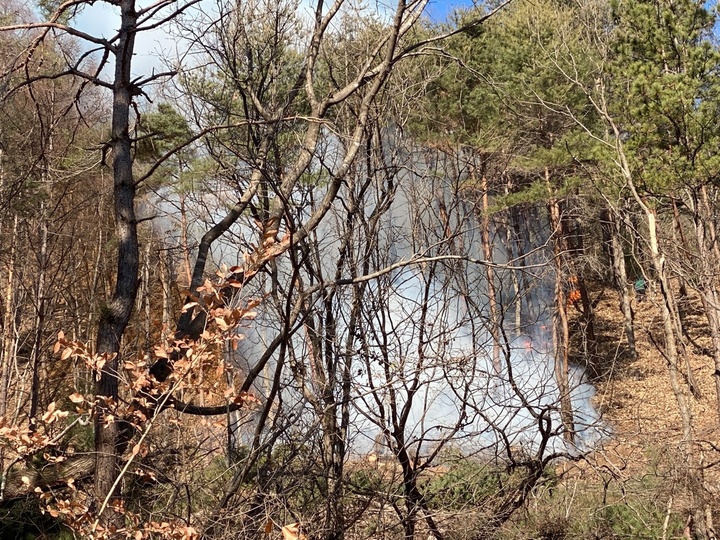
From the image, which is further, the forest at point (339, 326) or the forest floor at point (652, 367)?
the forest floor at point (652, 367)

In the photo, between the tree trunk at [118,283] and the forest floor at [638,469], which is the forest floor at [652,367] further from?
the tree trunk at [118,283]

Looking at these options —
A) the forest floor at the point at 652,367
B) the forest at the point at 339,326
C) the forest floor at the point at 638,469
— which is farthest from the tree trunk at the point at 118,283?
the forest floor at the point at 652,367

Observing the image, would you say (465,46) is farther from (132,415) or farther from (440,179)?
(132,415)

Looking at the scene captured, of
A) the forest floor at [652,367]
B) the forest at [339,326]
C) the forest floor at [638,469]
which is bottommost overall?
the forest floor at [652,367]

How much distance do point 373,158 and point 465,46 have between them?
8.85 m

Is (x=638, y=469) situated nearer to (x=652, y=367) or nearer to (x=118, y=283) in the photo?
(x=118, y=283)

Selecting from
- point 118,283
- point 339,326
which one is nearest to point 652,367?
point 339,326

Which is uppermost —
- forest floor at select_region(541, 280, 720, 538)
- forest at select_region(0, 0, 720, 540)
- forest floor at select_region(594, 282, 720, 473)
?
forest at select_region(0, 0, 720, 540)

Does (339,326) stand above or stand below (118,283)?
below

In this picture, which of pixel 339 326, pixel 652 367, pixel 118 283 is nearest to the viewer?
pixel 118 283

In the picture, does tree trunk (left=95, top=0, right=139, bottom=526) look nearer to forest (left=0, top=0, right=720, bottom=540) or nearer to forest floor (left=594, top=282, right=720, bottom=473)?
forest (left=0, top=0, right=720, bottom=540)

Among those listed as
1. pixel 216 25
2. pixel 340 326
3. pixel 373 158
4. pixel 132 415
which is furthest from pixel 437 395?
pixel 216 25

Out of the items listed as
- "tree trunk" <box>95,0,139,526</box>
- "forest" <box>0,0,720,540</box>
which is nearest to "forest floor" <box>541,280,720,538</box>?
"forest" <box>0,0,720,540</box>

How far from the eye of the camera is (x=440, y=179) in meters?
5.24
